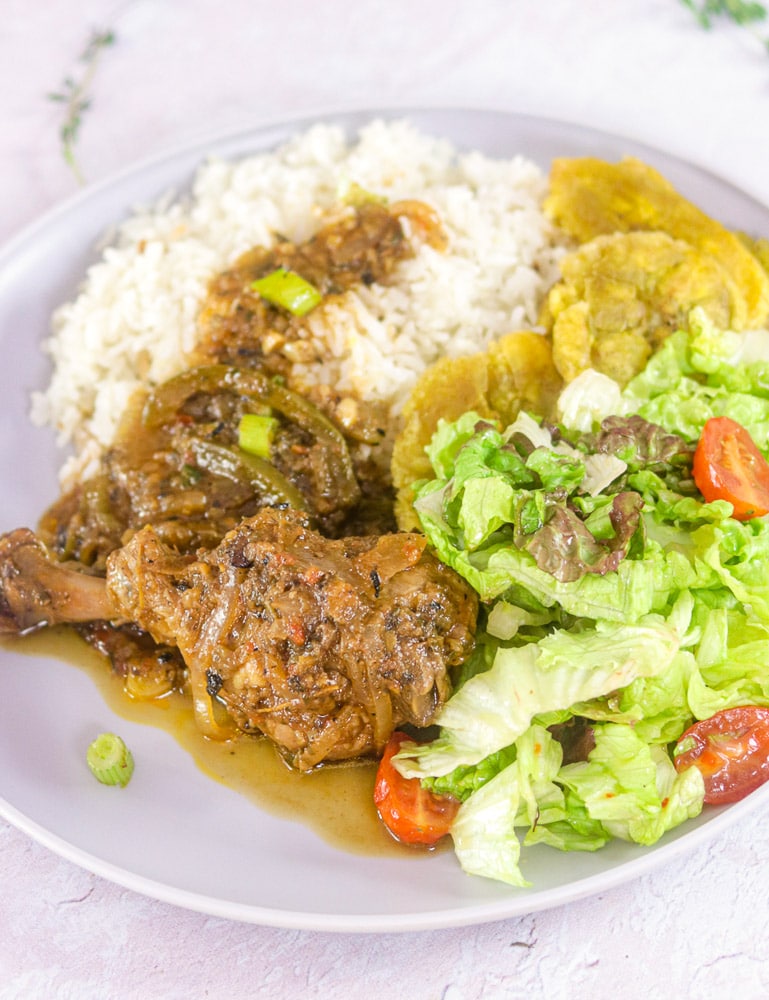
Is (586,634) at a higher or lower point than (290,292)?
lower

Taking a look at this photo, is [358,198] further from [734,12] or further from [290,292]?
[734,12]

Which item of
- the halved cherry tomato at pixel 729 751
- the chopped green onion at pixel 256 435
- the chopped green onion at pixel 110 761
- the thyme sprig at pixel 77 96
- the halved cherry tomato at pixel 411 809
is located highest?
the thyme sprig at pixel 77 96

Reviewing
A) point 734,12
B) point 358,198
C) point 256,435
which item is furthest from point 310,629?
point 734,12

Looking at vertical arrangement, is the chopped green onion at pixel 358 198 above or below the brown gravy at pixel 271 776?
above

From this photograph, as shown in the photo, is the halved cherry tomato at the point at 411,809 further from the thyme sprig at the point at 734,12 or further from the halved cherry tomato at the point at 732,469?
the thyme sprig at the point at 734,12

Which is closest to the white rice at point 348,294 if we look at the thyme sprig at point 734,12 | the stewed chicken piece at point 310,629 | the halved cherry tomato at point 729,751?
the stewed chicken piece at point 310,629
